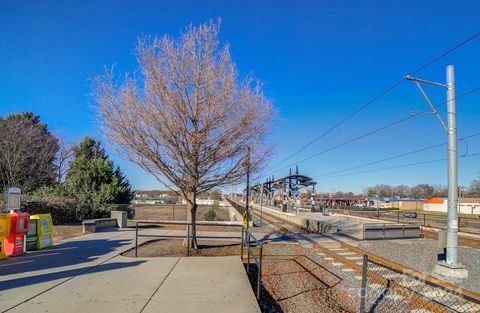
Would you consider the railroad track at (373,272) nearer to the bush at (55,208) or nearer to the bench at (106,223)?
the bench at (106,223)

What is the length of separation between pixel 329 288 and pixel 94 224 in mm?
12238

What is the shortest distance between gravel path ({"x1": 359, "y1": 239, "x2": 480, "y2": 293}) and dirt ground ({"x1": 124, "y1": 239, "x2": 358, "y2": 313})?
3109 mm

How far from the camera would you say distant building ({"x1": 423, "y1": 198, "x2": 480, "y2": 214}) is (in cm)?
6812

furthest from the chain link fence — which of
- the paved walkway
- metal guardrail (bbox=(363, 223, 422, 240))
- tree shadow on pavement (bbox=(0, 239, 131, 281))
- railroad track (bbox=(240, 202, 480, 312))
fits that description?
metal guardrail (bbox=(363, 223, 422, 240))

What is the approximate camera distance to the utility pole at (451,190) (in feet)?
30.7

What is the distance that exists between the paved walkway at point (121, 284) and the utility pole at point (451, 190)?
6140 millimetres

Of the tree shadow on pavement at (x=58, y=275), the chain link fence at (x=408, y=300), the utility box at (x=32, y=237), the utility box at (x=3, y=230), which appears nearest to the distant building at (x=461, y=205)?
the chain link fence at (x=408, y=300)

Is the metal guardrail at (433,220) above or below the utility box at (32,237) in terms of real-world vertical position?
below

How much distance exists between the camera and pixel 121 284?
628 cm

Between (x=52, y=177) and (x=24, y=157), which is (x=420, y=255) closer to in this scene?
(x=24, y=157)

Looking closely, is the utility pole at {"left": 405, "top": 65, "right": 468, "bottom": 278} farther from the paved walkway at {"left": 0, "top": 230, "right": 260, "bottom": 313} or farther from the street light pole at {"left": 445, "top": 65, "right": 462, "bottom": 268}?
the paved walkway at {"left": 0, "top": 230, "right": 260, "bottom": 313}

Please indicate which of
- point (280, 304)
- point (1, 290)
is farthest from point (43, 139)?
point (280, 304)

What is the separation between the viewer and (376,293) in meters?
7.33

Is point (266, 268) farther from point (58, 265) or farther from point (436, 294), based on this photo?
point (58, 265)
